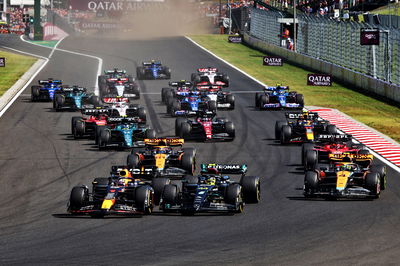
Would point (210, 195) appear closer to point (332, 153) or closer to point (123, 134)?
point (332, 153)

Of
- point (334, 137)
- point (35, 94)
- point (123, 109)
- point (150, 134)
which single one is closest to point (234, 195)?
point (334, 137)

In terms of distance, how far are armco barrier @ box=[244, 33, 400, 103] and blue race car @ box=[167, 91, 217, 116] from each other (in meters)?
11.2

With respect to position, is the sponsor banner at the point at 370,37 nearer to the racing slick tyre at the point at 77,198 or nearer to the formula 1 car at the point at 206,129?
the formula 1 car at the point at 206,129

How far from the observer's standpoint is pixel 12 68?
72562mm

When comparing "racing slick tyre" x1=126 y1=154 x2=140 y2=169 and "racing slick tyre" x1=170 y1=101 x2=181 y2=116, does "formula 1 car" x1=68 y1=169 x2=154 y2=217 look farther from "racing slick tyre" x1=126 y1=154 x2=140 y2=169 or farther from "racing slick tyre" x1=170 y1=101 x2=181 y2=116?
"racing slick tyre" x1=170 y1=101 x2=181 y2=116

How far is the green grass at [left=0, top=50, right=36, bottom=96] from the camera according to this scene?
6144 centimetres

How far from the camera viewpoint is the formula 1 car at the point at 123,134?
114 feet

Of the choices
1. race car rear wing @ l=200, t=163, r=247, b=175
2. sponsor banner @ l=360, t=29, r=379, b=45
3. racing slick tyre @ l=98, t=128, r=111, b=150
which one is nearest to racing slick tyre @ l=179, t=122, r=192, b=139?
racing slick tyre @ l=98, t=128, r=111, b=150

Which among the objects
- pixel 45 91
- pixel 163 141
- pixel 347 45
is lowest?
pixel 163 141

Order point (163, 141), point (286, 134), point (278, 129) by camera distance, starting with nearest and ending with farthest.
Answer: point (163, 141) → point (286, 134) → point (278, 129)

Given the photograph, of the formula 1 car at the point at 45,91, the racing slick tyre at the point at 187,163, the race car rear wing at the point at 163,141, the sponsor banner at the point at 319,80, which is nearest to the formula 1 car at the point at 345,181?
the racing slick tyre at the point at 187,163

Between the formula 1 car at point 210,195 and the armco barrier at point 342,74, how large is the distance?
27.5 meters

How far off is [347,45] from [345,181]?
3977 centimetres

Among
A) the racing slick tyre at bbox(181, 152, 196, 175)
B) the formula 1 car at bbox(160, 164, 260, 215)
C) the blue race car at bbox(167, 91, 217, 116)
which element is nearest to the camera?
the formula 1 car at bbox(160, 164, 260, 215)
